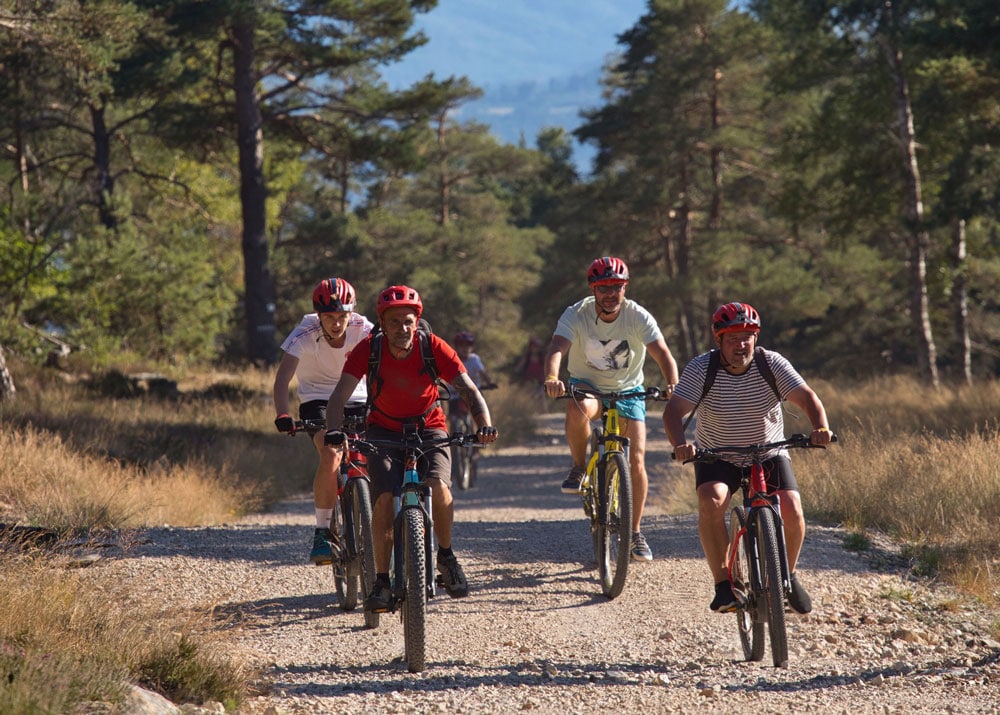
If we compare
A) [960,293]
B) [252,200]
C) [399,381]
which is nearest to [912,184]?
[960,293]

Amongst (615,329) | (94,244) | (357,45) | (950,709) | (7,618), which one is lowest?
(950,709)

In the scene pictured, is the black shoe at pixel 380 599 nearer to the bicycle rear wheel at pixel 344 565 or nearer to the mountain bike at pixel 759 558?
the bicycle rear wheel at pixel 344 565

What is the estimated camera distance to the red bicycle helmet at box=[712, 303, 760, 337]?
630cm

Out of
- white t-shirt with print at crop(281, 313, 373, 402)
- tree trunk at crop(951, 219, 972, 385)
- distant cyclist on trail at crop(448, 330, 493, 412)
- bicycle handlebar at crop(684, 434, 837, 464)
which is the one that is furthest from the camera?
tree trunk at crop(951, 219, 972, 385)

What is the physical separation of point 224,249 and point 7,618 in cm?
3895

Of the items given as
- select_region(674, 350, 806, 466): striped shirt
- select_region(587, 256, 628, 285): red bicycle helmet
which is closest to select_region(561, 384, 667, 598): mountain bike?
select_region(587, 256, 628, 285): red bicycle helmet

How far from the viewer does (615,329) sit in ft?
27.7

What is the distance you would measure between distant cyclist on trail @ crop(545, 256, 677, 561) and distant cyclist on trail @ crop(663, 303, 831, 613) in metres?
1.67

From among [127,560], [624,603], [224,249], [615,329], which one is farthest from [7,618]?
[224,249]

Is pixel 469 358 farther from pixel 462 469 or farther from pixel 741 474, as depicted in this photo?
pixel 741 474

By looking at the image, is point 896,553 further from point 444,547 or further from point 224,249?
point 224,249

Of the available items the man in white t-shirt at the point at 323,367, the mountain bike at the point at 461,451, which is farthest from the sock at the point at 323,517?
the mountain bike at the point at 461,451

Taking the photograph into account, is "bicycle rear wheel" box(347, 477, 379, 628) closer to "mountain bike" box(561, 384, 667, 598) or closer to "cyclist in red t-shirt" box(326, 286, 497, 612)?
"cyclist in red t-shirt" box(326, 286, 497, 612)

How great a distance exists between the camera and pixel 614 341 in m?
8.43
